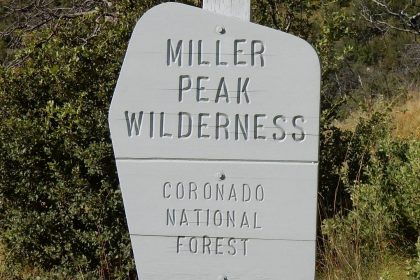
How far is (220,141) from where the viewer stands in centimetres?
257

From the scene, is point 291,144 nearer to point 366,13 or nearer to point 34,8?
point 34,8

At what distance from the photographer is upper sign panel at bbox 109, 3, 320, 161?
254 cm

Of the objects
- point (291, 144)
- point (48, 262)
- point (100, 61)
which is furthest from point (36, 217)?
point (291, 144)

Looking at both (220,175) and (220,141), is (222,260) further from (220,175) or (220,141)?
(220,141)

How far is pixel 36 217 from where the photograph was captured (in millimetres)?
3855

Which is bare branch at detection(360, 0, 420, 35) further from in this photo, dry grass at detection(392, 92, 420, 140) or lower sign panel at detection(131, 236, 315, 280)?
lower sign panel at detection(131, 236, 315, 280)

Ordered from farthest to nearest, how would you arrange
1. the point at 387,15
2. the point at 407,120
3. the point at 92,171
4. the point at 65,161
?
the point at 387,15 < the point at 407,120 < the point at 65,161 < the point at 92,171

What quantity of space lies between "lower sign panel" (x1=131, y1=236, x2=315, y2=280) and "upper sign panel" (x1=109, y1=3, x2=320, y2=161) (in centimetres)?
31

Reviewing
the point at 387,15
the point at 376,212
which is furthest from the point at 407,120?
the point at 387,15

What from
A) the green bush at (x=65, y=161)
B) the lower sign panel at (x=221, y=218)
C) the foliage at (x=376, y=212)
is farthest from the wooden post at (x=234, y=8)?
the foliage at (x=376, y=212)

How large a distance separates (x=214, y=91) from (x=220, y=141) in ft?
0.57

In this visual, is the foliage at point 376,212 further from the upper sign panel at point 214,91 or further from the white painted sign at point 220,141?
the upper sign panel at point 214,91

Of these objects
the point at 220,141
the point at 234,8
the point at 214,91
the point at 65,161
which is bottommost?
the point at 65,161

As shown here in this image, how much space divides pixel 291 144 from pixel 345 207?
6.35 feet
